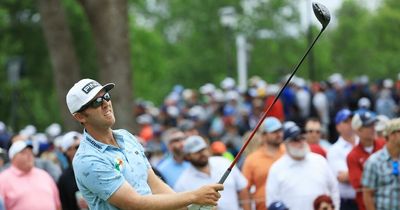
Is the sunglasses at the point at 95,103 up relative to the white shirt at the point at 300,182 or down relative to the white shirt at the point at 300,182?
up

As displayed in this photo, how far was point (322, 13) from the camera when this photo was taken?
630cm

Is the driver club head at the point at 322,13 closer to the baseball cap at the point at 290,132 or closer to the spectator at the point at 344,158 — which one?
the baseball cap at the point at 290,132

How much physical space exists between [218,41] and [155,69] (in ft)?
23.6

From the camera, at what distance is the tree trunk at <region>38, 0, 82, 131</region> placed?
1980 cm

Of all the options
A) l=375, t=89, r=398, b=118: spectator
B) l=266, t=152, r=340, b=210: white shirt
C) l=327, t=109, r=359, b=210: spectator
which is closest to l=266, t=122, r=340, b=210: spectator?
l=266, t=152, r=340, b=210: white shirt

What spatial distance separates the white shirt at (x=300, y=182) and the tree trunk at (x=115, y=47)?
715cm

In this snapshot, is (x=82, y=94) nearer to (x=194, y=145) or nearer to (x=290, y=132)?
(x=290, y=132)

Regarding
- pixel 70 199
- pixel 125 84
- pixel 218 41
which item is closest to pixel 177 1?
pixel 218 41

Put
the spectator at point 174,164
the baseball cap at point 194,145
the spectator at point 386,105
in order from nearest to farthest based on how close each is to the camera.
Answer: the baseball cap at point 194,145, the spectator at point 174,164, the spectator at point 386,105

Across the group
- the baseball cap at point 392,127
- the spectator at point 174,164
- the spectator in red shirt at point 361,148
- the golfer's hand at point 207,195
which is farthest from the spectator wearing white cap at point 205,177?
the golfer's hand at point 207,195

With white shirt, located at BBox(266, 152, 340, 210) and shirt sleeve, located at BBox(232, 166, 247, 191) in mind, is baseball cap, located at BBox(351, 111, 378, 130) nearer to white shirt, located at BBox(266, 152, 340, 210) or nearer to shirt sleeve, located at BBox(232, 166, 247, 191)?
white shirt, located at BBox(266, 152, 340, 210)

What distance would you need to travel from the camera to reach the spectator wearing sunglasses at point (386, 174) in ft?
32.1

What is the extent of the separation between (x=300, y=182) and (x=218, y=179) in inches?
43.0

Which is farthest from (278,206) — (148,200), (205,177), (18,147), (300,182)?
(148,200)
